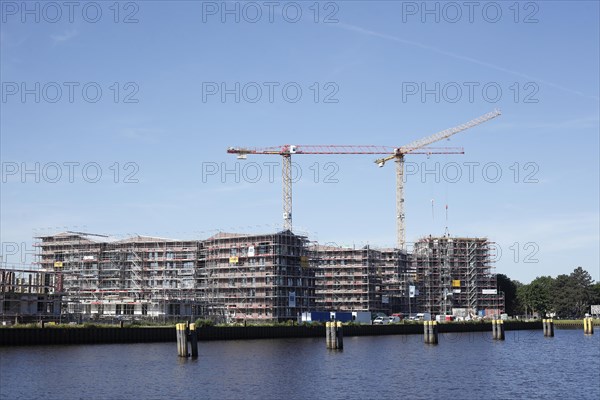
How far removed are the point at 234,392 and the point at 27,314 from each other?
251ft

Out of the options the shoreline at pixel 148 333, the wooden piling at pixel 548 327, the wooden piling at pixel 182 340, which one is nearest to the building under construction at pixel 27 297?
the shoreline at pixel 148 333

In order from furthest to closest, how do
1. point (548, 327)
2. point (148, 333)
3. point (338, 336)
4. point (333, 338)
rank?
point (548, 327) < point (148, 333) < point (333, 338) < point (338, 336)

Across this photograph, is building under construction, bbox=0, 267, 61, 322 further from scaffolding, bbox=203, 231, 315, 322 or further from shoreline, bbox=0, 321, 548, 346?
scaffolding, bbox=203, 231, 315, 322

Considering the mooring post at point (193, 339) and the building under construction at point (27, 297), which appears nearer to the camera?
the mooring post at point (193, 339)

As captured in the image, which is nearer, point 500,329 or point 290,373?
point 290,373

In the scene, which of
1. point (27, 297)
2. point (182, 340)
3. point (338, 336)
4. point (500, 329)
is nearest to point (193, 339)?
point (182, 340)

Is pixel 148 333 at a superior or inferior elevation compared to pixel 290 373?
superior

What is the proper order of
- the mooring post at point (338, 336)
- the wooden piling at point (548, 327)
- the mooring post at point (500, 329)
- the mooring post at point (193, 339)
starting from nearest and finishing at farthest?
the mooring post at point (193, 339) < the mooring post at point (338, 336) < the mooring post at point (500, 329) < the wooden piling at point (548, 327)

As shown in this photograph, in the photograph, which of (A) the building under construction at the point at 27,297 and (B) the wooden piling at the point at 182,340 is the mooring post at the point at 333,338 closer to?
(B) the wooden piling at the point at 182,340

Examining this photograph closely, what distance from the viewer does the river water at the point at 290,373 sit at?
77.0 m

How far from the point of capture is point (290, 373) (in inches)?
3671

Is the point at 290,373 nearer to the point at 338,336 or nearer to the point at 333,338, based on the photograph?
the point at 338,336

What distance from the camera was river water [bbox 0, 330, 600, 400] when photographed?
7700cm

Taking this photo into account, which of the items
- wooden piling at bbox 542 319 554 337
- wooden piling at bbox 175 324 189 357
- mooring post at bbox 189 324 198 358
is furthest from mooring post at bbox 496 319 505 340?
wooden piling at bbox 175 324 189 357
